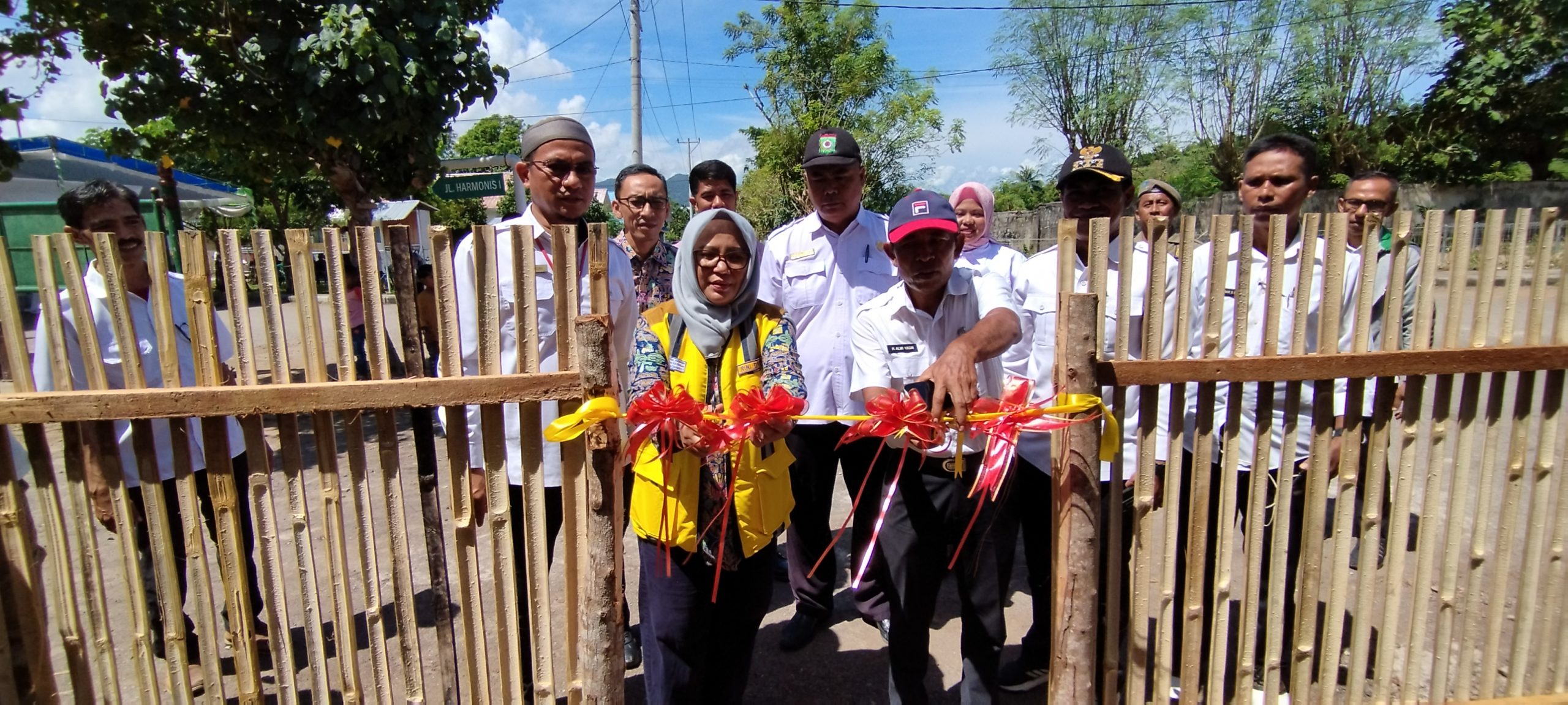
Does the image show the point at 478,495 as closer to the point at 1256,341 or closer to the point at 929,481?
the point at 929,481

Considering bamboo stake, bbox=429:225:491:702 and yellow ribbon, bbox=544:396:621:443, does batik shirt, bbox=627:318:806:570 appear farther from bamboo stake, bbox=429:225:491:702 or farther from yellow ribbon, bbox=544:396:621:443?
bamboo stake, bbox=429:225:491:702

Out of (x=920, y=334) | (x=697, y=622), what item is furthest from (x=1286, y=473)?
(x=697, y=622)

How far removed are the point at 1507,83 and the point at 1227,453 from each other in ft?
86.3

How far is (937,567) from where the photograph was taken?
248 centimetres

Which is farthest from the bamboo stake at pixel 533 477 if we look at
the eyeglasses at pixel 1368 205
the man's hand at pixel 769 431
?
the eyeglasses at pixel 1368 205

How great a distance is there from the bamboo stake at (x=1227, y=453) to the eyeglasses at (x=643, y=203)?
8.06 ft

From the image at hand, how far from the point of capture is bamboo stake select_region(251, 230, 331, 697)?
76.1 inches

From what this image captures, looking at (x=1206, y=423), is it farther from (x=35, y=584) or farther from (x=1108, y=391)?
(x=35, y=584)

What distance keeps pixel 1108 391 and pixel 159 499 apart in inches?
105

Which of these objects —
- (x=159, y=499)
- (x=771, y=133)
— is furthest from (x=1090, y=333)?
(x=771, y=133)

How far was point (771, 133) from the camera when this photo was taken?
64.5 ft

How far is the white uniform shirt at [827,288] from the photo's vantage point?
10.9 ft

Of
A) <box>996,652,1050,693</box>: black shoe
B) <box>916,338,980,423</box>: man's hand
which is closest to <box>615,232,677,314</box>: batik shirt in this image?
<box>916,338,980,423</box>: man's hand

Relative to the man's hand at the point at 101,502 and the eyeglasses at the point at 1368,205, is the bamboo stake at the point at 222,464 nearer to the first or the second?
the man's hand at the point at 101,502
